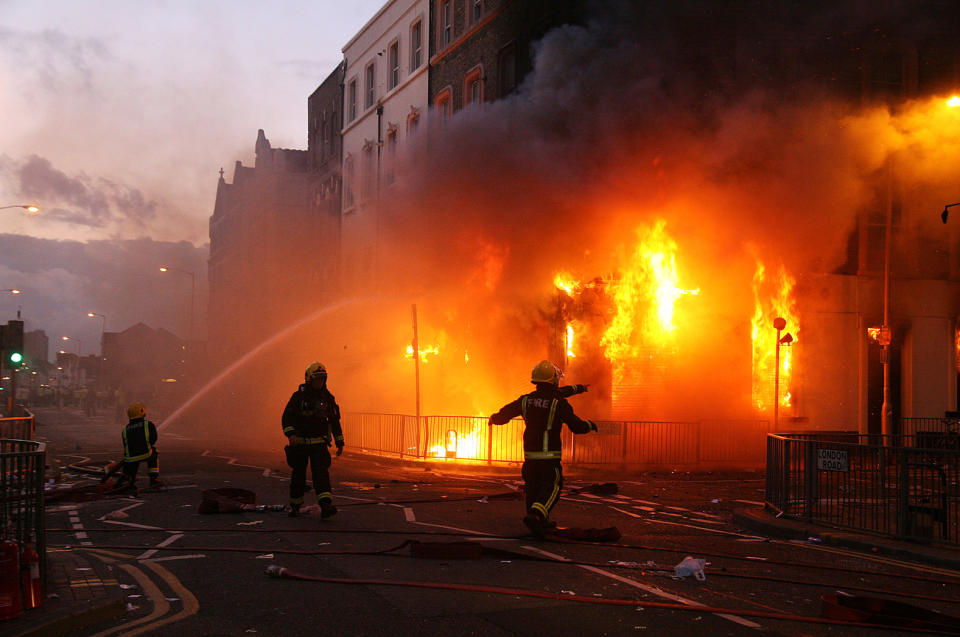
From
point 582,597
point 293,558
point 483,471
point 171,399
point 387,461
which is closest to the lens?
point 582,597

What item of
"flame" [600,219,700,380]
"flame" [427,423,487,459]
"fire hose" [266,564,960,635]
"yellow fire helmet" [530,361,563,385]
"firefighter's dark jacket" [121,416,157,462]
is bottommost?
"flame" [427,423,487,459]

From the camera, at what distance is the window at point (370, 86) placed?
3596 centimetres

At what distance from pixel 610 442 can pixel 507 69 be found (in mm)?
11931

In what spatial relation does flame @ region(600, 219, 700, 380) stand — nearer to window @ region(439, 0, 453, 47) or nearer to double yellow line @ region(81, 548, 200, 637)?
window @ region(439, 0, 453, 47)

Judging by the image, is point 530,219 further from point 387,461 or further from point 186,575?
point 186,575

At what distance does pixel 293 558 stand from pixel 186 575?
0.87m

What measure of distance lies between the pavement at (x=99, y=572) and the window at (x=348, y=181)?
93.6 feet

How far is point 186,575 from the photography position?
21.1 ft

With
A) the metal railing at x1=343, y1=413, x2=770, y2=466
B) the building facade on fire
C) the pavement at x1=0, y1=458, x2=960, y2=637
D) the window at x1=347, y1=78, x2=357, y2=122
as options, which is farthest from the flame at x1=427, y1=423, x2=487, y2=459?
the window at x1=347, y1=78, x2=357, y2=122

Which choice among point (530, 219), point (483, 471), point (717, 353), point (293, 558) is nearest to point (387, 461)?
point (483, 471)

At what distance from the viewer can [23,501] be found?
5.39 metres

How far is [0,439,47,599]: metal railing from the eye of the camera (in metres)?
5.28

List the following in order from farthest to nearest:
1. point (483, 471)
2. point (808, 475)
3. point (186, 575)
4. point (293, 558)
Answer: point (483, 471)
point (808, 475)
point (293, 558)
point (186, 575)

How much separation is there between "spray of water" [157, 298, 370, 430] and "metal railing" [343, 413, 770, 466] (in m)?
12.8
